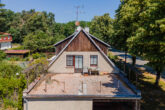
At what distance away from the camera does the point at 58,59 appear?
1664cm

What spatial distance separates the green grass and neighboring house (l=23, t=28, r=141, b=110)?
1.90m

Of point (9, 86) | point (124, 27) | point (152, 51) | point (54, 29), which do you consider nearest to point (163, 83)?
point (124, 27)

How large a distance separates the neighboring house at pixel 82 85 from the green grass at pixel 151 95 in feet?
6.22

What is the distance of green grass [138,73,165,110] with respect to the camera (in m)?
13.2

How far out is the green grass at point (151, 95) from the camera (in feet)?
43.4

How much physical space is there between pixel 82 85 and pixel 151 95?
9.17m

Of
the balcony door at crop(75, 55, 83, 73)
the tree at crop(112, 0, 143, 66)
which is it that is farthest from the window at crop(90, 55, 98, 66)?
the tree at crop(112, 0, 143, 66)

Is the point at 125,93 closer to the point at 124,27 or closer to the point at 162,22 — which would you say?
the point at 162,22

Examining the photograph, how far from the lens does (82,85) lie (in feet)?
39.0

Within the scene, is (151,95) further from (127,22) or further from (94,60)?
(127,22)

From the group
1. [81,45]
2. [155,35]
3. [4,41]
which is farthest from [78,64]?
[4,41]

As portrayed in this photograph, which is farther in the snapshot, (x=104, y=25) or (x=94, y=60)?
(x=104, y=25)

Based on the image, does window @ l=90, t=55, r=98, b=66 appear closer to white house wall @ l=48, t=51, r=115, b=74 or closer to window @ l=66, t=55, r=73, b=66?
white house wall @ l=48, t=51, r=115, b=74

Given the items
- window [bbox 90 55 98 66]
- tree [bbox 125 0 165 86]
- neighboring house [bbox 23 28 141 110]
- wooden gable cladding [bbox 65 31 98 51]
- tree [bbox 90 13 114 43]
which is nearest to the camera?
tree [bbox 125 0 165 86]
